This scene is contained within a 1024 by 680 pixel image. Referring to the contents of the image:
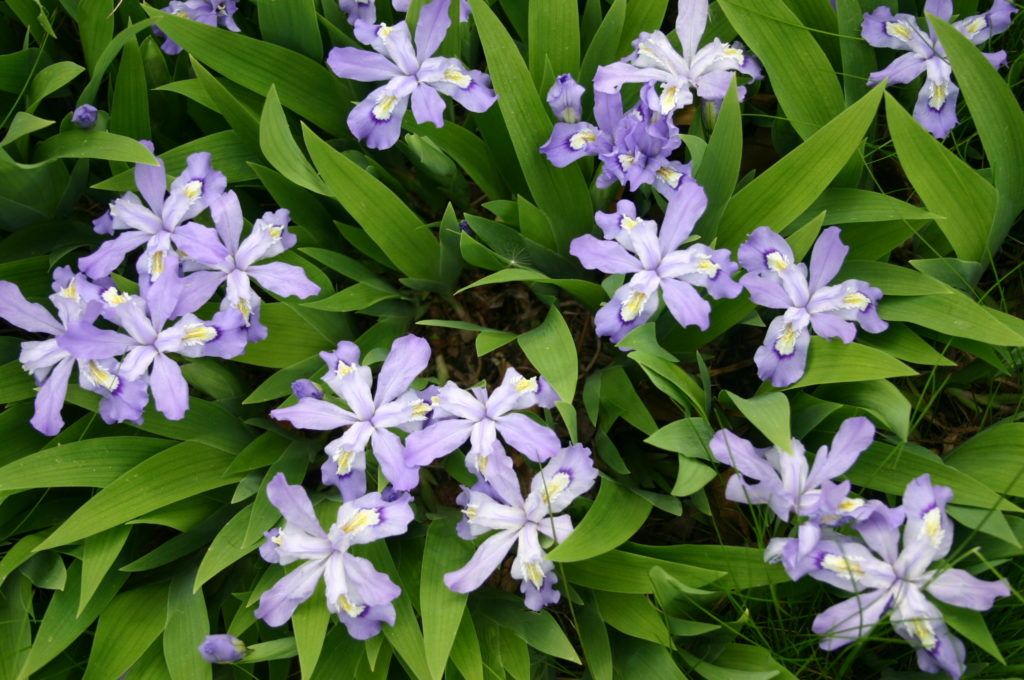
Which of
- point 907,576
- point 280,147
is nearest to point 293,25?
point 280,147

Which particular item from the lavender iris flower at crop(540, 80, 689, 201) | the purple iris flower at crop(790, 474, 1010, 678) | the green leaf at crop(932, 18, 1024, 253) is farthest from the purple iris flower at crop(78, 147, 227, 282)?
the green leaf at crop(932, 18, 1024, 253)

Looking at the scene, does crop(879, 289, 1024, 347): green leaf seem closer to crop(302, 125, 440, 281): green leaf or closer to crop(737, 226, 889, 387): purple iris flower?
crop(737, 226, 889, 387): purple iris flower

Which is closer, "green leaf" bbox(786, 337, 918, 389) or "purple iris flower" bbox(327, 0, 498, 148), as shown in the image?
"green leaf" bbox(786, 337, 918, 389)

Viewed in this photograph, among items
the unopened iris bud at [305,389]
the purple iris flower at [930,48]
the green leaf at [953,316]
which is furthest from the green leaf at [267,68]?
the green leaf at [953,316]

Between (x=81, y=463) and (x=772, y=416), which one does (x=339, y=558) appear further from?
(x=772, y=416)

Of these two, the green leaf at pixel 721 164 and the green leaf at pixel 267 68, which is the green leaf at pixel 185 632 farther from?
the green leaf at pixel 721 164

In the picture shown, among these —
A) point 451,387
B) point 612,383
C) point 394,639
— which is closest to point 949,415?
point 612,383

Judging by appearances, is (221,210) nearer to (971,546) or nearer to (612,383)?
(612,383)
